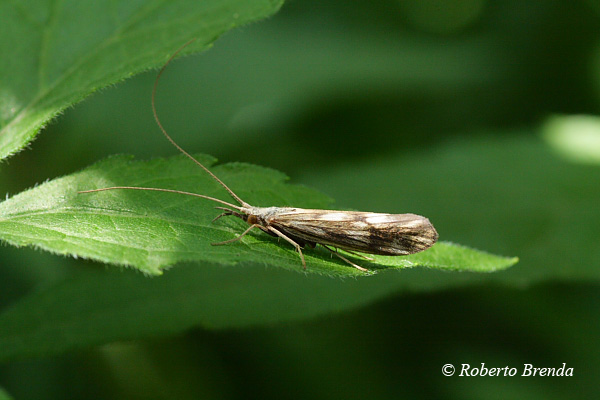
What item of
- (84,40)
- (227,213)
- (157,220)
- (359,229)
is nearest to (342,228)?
(359,229)

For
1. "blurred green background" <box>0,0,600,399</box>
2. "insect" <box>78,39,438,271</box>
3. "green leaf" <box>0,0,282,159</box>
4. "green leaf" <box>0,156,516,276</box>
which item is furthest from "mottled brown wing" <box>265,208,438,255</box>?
"green leaf" <box>0,0,282,159</box>

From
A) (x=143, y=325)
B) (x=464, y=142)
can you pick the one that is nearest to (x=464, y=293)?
(x=464, y=142)

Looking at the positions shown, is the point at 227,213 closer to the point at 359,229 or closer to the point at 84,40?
the point at 359,229

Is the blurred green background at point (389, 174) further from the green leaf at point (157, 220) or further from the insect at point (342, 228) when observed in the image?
the green leaf at point (157, 220)

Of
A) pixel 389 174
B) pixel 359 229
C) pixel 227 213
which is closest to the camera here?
pixel 227 213

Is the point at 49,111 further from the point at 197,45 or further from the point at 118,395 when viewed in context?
the point at 118,395

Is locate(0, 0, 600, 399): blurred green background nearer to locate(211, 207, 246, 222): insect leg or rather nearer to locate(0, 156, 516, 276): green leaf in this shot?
locate(211, 207, 246, 222): insect leg
